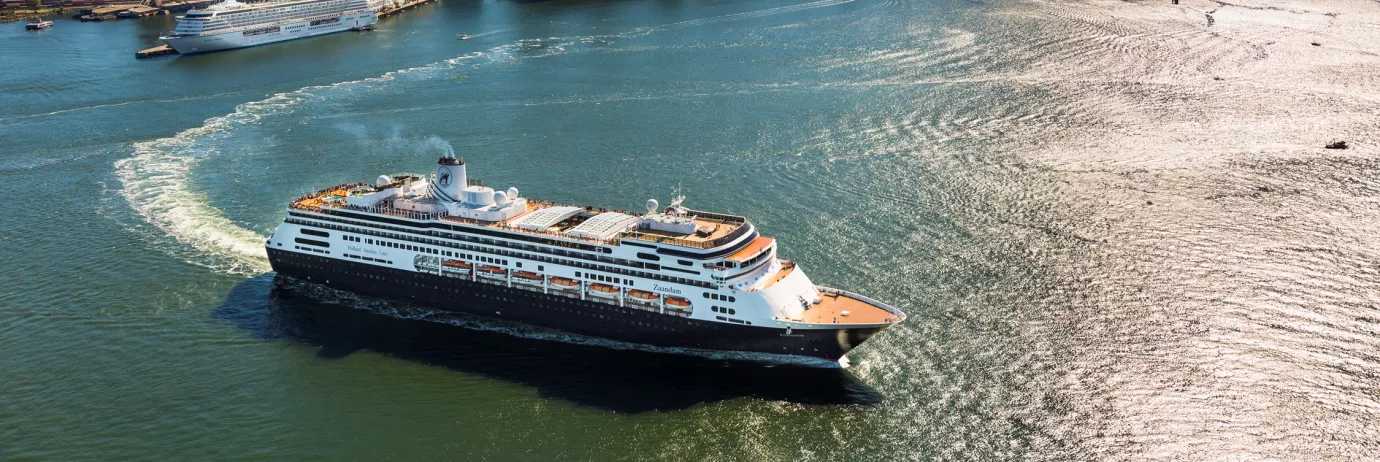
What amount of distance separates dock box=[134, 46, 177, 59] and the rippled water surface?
9.03 metres

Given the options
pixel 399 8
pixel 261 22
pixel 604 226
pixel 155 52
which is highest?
pixel 261 22

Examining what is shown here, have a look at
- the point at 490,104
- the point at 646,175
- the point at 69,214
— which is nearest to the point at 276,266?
the point at 69,214

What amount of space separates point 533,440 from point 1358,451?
28.9 m

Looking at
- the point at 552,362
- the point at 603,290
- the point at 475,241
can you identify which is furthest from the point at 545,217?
the point at 552,362

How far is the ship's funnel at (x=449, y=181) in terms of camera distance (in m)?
49.9

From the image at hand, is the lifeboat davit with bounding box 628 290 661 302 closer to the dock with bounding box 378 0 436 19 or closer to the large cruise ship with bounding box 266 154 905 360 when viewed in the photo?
the large cruise ship with bounding box 266 154 905 360

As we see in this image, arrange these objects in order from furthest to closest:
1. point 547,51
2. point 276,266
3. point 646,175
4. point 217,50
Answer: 1. point 217,50
2. point 547,51
3. point 646,175
4. point 276,266

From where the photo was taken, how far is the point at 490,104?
86500 mm

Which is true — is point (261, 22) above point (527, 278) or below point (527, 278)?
above

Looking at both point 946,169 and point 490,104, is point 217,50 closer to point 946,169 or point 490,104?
point 490,104

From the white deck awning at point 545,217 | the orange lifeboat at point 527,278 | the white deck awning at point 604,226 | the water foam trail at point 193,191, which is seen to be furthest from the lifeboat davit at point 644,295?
the water foam trail at point 193,191

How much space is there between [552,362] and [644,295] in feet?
16.1

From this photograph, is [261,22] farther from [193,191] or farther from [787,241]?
[787,241]

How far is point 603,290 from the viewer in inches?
1764
